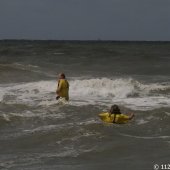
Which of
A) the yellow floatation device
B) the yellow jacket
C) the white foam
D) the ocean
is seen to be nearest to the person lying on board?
the yellow floatation device

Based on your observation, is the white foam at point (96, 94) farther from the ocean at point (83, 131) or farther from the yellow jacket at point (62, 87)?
the yellow jacket at point (62, 87)

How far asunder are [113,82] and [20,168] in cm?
→ 1474

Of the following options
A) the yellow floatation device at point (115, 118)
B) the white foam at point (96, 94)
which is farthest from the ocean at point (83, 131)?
the yellow floatation device at point (115, 118)

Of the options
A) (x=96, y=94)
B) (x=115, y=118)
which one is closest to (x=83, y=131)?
(x=115, y=118)

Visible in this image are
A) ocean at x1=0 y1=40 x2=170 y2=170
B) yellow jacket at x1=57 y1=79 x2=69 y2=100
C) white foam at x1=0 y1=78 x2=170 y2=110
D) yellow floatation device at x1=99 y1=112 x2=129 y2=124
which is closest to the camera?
ocean at x1=0 y1=40 x2=170 y2=170

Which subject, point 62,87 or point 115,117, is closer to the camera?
point 115,117

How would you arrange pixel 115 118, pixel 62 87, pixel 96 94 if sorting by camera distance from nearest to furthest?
pixel 115 118
pixel 62 87
pixel 96 94

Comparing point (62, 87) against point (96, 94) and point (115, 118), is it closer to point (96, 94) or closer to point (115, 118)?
point (115, 118)

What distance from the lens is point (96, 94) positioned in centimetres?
2127

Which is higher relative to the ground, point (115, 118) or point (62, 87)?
point (62, 87)

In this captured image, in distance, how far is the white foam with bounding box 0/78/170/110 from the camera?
58.5 ft

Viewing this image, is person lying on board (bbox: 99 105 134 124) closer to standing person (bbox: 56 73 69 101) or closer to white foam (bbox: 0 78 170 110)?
white foam (bbox: 0 78 170 110)

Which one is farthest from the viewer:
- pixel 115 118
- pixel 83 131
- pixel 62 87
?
pixel 62 87

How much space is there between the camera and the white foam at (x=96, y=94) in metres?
17.8
